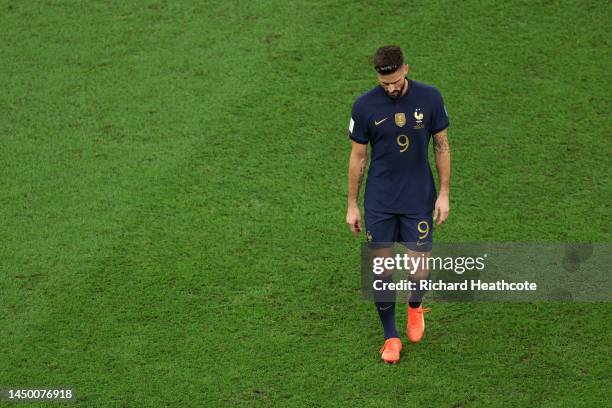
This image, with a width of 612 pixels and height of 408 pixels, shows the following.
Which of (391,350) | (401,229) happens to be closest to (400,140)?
(401,229)

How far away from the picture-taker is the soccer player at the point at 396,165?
5668 mm

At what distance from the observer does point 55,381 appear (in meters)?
6.00

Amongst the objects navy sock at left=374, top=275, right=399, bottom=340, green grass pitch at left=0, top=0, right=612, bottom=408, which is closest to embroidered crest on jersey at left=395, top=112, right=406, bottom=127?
navy sock at left=374, top=275, right=399, bottom=340

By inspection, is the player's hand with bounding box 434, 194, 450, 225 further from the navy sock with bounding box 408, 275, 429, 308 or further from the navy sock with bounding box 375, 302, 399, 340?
the navy sock with bounding box 375, 302, 399, 340

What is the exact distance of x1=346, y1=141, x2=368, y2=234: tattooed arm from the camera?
586 cm

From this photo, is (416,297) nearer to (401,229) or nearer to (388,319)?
(388,319)

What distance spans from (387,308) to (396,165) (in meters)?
0.93

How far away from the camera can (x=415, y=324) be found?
630 centimetres

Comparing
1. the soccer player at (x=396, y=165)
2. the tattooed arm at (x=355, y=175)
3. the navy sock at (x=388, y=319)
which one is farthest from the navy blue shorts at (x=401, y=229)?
the navy sock at (x=388, y=319)

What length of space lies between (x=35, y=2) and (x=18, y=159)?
9.10 ft

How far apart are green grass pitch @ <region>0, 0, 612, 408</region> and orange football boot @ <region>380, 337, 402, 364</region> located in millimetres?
67

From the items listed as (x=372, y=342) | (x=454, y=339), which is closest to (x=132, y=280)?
(x=372, y=342)

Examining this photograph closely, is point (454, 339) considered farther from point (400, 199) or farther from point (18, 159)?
point (18, 159)

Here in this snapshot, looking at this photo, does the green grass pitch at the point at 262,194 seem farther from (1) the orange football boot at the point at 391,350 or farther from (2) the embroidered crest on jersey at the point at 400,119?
(2) the embroidered crest on jersey at the point at 400,119
